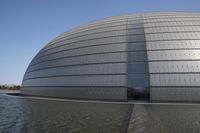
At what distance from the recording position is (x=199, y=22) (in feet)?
81.1

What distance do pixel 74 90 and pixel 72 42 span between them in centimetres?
823

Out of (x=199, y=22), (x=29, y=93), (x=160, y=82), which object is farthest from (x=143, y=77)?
(x=29, y=93)

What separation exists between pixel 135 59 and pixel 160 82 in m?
3.97

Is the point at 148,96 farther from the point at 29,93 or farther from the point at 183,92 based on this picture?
the point at 29,93

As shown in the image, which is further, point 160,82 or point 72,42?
point 72,42

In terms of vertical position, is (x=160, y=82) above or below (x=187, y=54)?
below

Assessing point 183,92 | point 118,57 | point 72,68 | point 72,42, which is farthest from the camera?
point 72,42

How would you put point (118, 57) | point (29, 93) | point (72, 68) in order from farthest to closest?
point (29, 93), point (72, 68), point (118, 57)

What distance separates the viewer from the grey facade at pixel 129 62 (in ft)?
64.8

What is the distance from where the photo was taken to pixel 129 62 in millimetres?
21734

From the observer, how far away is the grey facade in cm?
1977

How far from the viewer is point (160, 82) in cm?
1973

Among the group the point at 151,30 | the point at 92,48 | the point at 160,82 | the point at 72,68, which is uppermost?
the point at 151,30

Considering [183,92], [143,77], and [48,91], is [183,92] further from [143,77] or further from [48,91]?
[48,91]
